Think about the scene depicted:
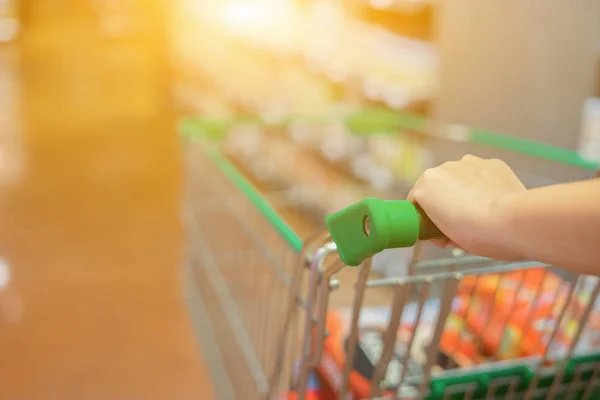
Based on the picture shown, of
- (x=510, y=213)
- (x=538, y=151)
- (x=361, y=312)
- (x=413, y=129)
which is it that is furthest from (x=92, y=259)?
(x=510, y=213)

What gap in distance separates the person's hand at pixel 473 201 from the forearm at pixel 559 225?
12 millimetres

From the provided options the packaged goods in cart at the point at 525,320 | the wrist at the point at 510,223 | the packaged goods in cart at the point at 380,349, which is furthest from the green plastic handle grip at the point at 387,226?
the packaged goods in cart at the point at 525,320

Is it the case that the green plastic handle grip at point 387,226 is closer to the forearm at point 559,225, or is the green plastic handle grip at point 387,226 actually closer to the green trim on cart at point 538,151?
the forearm at point 559,225

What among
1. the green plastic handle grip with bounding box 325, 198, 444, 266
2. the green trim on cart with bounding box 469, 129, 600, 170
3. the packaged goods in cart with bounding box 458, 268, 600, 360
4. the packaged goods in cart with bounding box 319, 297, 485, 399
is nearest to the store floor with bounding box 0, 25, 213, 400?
the packaged goods in cart with bounding box 319, 297, 485, 399

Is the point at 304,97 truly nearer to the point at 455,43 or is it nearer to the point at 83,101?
the point at 455,43

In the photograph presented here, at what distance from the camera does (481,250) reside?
67 cm

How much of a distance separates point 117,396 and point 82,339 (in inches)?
15.2

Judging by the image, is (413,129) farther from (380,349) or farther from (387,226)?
(387,226)

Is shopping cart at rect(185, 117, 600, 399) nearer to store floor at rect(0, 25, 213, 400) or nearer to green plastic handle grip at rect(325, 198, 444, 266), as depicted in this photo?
green plastic handle grip at rect(325, 198, 444, 266)

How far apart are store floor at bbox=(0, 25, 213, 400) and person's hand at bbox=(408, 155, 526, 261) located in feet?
5.21

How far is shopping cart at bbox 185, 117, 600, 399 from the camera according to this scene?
1010 mm

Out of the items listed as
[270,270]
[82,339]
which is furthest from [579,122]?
[82,339]

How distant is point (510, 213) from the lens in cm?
62

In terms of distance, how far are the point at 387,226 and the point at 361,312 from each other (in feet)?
3.27
